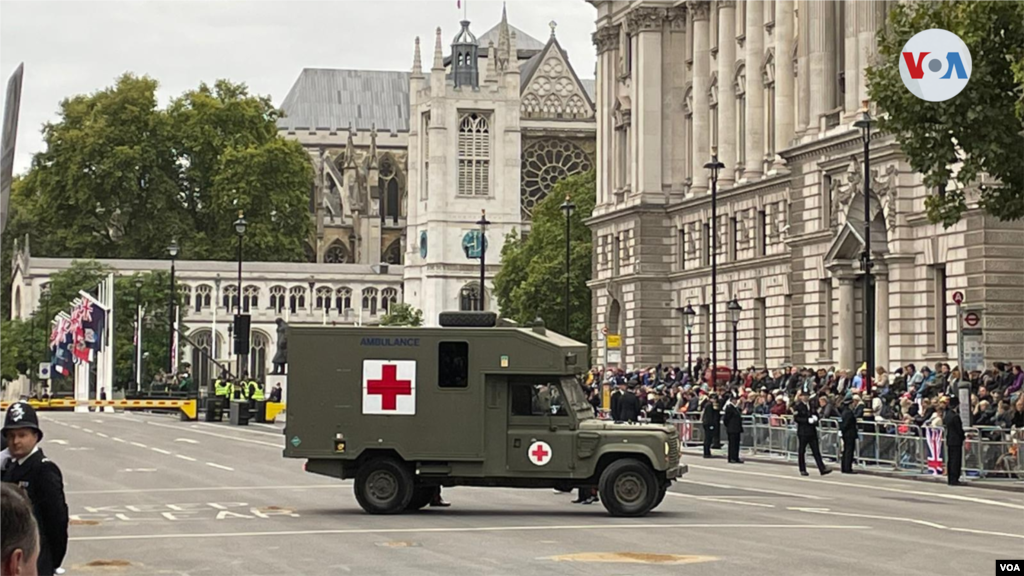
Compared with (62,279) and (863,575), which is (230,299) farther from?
(863,575)

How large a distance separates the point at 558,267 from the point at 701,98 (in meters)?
28.5

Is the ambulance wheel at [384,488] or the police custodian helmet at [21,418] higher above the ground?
the police custodian helmet at [21,418]

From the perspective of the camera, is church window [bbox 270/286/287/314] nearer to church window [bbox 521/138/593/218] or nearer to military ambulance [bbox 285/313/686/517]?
church window [bbox 521/138/593/218]

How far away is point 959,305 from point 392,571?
31.2 meters

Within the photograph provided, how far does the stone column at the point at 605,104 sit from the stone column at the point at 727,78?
10.6 metres

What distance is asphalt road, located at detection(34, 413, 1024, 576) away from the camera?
18.5m

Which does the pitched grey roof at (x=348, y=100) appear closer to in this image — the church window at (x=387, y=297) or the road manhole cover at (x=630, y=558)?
the church window at (x=387, y=297)

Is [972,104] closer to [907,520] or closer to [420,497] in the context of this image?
[907,520]

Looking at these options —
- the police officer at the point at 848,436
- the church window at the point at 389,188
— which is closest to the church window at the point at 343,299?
the church window at the point at 389,188

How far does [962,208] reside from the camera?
114 feet

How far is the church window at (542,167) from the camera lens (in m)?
151

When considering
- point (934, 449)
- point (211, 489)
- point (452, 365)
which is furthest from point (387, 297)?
point (452, 365)

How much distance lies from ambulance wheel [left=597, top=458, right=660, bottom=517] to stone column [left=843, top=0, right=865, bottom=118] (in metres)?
33.3

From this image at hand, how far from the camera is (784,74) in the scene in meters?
69.8
